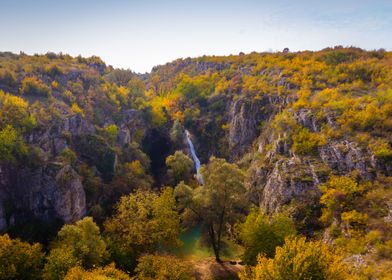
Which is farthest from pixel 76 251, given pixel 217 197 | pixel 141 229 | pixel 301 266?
pixel 301 266

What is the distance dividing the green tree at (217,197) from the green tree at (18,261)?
18.7m

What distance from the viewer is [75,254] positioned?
118 feet

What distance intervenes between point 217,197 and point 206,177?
3028 mm

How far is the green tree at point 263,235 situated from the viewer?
3762 centimetres

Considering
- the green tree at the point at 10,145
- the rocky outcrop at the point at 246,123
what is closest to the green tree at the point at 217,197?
the green tree at the point at 10,145

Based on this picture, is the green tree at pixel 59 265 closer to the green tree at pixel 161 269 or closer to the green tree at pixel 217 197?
the green tree at pixel 161 269

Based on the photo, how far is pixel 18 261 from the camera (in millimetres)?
34094

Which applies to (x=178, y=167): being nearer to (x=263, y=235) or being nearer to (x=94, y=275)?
(x=263, y=235)

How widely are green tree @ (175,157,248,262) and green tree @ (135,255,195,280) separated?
9.76m

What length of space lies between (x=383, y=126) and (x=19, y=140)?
185ft

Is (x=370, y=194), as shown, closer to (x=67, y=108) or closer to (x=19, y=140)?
(x=19, y=140)

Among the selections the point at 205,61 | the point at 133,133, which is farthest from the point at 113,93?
the point at 205,61

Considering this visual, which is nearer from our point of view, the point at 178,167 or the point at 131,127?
the point at 178,167

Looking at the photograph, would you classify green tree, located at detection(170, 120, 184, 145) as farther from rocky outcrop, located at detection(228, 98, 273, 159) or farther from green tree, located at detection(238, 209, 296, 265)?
green tree, located at detection(238, 209, 296, 265)
